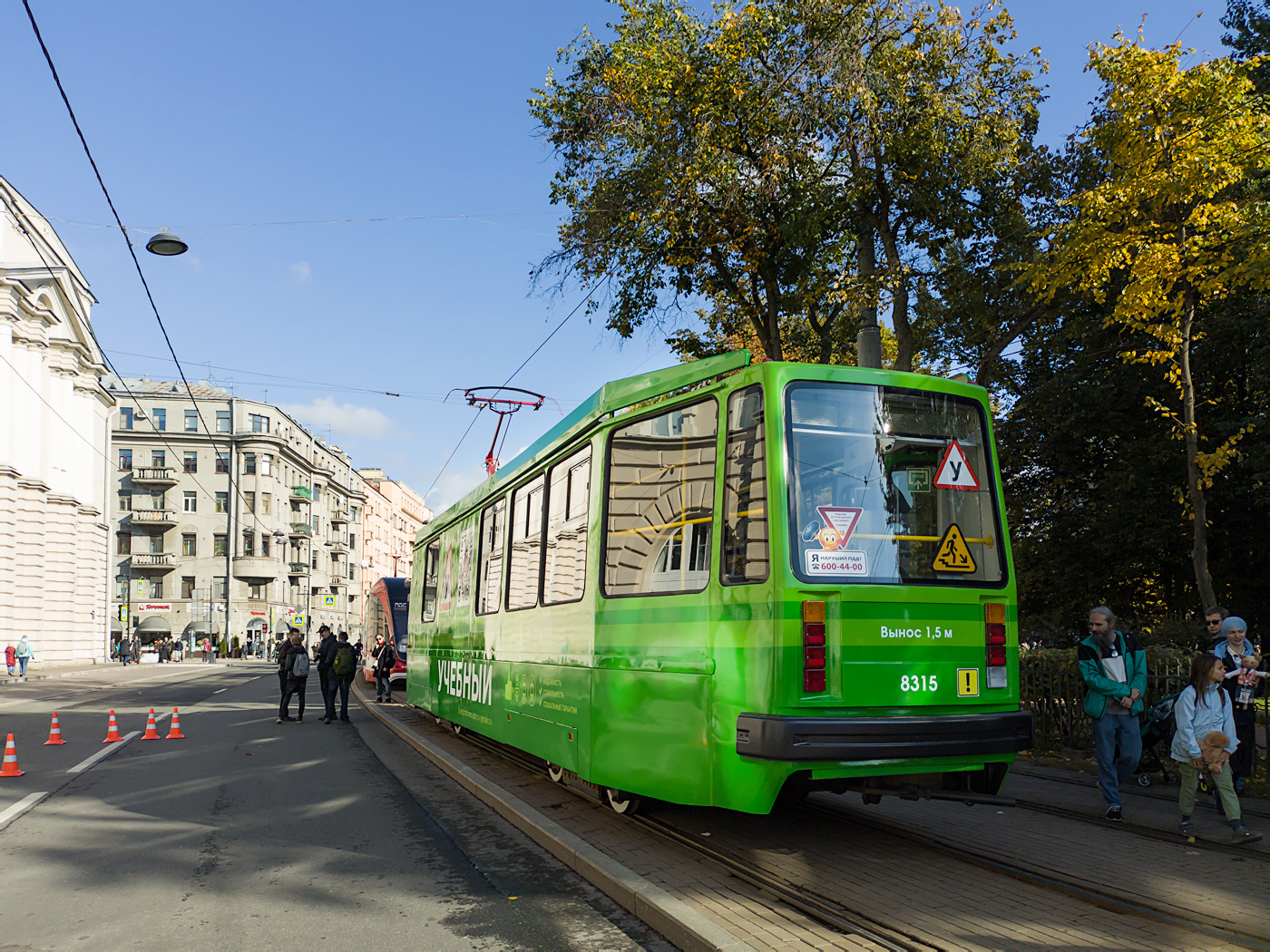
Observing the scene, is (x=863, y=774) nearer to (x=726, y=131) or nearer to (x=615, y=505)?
(x=615, y=505)

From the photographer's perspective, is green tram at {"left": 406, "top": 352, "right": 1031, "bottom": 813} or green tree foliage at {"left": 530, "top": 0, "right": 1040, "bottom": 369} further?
green tree foliage at {"left": 530, "top": 0, "right": 1040, "bottom": 369}

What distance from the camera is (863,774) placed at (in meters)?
5.95

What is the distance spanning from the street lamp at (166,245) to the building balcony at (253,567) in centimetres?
6260

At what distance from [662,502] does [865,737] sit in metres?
2.09

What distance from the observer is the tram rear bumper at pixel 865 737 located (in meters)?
5.73

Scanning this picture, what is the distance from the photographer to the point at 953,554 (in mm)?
6520

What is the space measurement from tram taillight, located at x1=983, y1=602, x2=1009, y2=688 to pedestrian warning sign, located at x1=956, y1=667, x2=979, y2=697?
135 millimetres

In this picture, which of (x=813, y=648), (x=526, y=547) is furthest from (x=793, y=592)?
(x=526, y=547)

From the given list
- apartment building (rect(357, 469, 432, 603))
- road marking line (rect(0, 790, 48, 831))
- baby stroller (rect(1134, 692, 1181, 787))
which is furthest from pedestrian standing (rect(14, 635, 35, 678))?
apartment building (rect(357, 469, 432, 603))

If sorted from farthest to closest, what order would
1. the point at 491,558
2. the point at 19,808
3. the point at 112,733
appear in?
the point at 112,733
the point at 491,558
the point at 19,808

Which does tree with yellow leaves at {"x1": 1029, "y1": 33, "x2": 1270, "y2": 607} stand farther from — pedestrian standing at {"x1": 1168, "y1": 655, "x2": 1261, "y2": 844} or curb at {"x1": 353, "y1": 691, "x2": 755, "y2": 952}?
curb at {"x1": 353, "y1": 691, "x2": 755, "y2": 952}

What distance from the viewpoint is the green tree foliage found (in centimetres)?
1490

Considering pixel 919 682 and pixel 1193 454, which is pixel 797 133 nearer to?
pixel 1193 454

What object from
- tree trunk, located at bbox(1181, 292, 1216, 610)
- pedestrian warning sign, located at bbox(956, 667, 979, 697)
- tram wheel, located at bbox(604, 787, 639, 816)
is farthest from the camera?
tree trunk, located at bbox(1181, 292, 1216, 610)
